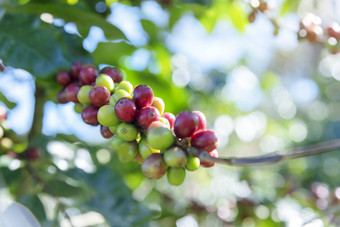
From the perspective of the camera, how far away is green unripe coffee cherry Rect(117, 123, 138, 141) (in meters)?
0.71

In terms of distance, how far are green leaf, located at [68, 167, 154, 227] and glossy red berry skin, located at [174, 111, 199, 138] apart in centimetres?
78

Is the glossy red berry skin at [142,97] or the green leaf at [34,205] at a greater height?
the glossy red berry skin at [142,97]

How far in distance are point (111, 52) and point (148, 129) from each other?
85 cm

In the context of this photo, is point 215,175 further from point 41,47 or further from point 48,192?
point 41,47

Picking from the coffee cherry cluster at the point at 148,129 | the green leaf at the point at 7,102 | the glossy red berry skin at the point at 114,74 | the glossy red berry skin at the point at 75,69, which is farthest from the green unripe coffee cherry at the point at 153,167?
the green leaf at the point at 7,102

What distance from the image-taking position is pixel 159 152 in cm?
70

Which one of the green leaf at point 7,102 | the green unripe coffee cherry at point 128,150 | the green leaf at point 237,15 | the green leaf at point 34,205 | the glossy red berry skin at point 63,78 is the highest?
the green unripe coffee cherry at point 128,150

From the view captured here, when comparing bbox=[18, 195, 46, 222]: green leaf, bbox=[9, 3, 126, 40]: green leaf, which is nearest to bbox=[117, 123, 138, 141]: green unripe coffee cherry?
bbox=[9, 3, 126, 40]: green leaf

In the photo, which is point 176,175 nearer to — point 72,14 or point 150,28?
point 72,14

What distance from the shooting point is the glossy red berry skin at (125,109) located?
0.70 metres

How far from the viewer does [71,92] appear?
97 cm

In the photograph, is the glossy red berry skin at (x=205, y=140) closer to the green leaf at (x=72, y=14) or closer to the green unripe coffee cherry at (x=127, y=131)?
the green unripe coffee cherry at (x=127, y=131)

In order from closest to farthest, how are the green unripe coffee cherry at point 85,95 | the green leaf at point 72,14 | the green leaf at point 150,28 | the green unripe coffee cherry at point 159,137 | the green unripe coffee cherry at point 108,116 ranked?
the green unripe coffee cherry at point 159,137 → the green unripe coffee cherry at point 108,116 → the green unripe coffee cherry at point 85,95 → the green leaf at point 72,14 → the green leaf at point 150,28

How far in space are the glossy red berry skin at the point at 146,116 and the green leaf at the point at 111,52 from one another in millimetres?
784
